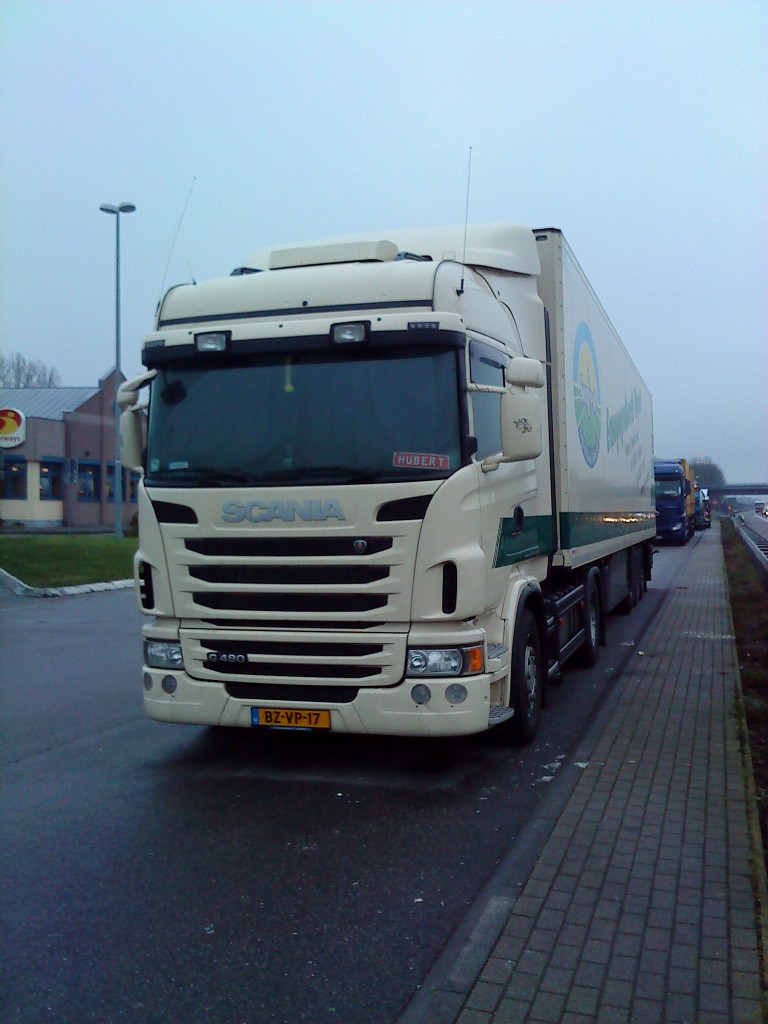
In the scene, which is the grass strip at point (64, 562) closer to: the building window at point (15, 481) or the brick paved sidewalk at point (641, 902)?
the brick paved sidewalk at point (641, 902)

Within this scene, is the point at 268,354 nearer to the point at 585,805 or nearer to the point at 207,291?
the point at 207,291

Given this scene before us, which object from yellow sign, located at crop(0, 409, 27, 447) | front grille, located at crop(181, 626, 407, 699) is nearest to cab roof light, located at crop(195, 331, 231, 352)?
front grille, located at crop(181, 626, 407, 699)

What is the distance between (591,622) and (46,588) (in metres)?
12.7

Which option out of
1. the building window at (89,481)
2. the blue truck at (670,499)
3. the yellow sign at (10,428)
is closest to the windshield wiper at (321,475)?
the yellow sign at (10,428)

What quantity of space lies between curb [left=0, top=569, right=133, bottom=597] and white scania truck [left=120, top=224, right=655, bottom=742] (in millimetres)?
13687

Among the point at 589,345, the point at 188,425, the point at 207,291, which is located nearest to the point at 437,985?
the point at 188,425

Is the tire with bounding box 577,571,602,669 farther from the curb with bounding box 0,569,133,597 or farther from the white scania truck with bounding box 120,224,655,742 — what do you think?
the curb with bounding box 0,569,133,597

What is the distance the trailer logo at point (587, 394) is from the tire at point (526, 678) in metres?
2.61

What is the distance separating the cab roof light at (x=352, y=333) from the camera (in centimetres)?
597

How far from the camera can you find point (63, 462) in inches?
2103

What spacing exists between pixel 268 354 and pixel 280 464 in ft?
2.34

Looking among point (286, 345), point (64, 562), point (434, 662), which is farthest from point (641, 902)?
point (64, 562)

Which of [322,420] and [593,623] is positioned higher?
[322,420]

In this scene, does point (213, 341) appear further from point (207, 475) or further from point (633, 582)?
point (633, 582)
